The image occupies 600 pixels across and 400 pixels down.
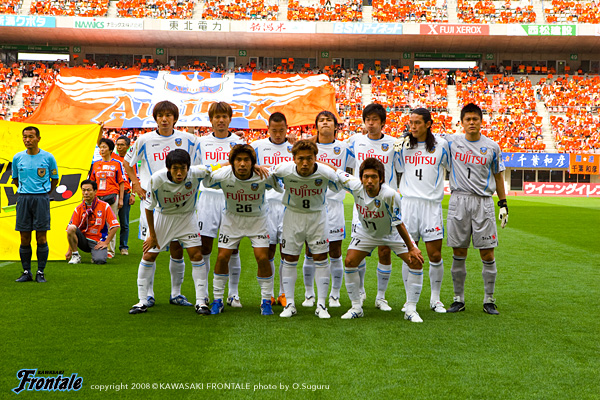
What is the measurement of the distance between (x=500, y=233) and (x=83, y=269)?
9723mm

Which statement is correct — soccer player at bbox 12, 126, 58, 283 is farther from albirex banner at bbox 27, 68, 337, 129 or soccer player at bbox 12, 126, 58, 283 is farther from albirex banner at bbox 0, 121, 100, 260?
albirex banner at bbox 27, 68, 337, 129

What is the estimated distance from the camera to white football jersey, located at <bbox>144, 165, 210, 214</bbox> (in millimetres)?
5543

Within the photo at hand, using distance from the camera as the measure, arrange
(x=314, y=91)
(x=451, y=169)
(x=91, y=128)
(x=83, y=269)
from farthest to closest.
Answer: (x=314, y=91)
(x=91, y=128)
(x=83, y=269)
(x=451, y=169)

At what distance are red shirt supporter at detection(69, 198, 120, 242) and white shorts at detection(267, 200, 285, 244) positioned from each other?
403cm

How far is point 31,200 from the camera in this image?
7348 millimetres

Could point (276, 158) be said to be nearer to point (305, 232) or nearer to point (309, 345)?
point (305, 232)

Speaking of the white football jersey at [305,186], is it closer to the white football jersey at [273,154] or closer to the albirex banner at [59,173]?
the white football jersey at [273,154]

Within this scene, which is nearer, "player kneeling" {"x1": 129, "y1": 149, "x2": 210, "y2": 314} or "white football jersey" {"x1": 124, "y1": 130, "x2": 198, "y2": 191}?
"player kneeling" {"x1": 129, "y1": 149, "x2": 210, "y2": 314}

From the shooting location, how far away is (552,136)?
37.8 meters

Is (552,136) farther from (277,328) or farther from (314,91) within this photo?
(277,328)

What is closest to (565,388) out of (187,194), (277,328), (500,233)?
(277,328)

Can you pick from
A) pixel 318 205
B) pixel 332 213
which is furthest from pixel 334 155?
pixel 318 205

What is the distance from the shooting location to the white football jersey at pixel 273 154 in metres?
6.24

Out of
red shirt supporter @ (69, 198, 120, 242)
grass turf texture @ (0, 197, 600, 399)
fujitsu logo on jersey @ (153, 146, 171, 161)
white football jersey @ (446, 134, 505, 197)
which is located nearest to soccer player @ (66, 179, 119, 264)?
red shirt supporter @ (69, 198, 120, 242)
